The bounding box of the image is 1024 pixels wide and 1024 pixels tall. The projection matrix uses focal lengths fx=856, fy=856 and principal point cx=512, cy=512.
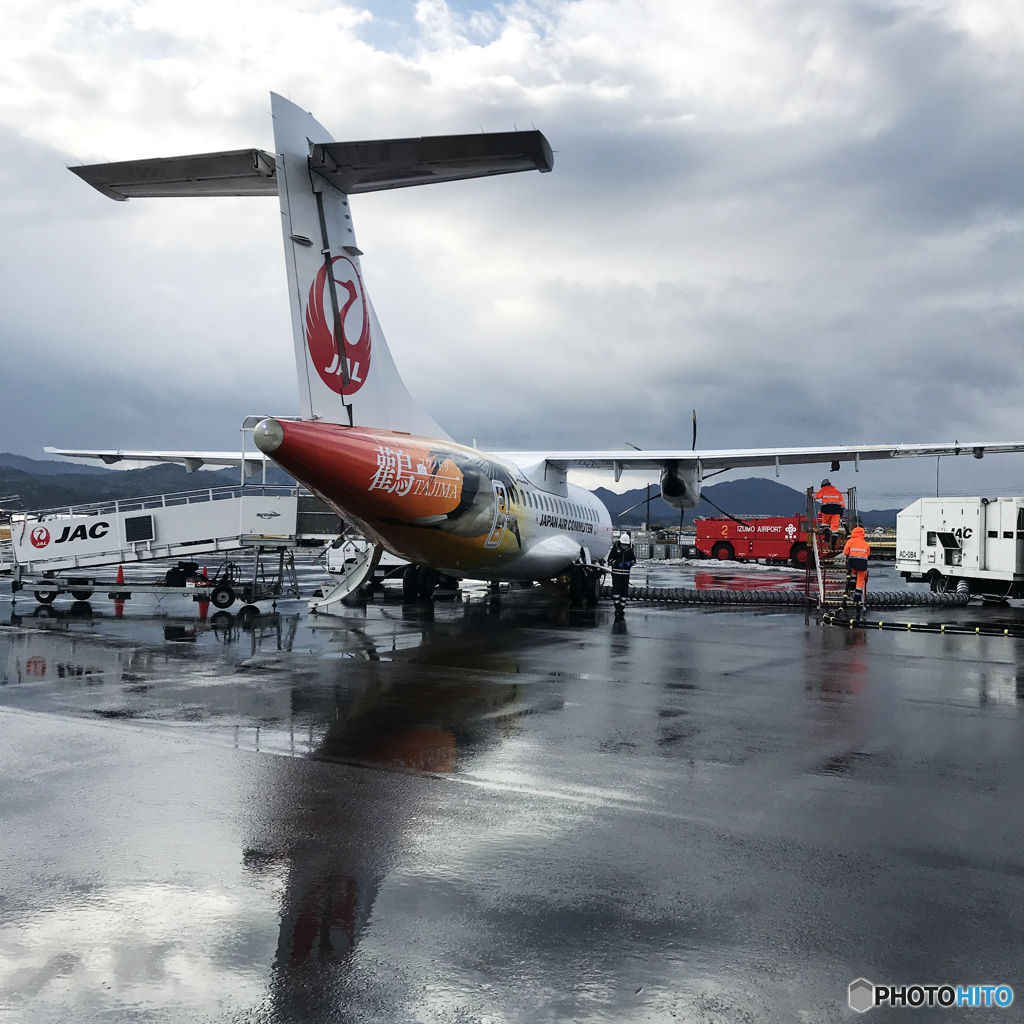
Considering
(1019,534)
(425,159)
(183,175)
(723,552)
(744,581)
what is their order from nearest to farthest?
(425,159) < (183,175) < (1019,534) < (744,581) < (723,552)

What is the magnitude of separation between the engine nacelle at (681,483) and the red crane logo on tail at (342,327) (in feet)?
35.7

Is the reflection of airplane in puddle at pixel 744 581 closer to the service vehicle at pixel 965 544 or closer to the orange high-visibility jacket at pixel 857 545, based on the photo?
the service vehicle at pixel 965 544

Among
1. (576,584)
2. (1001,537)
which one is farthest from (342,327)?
(1001,537)

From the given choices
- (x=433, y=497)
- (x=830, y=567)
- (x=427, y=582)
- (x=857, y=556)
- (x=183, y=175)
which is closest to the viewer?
(x=183, y=175)

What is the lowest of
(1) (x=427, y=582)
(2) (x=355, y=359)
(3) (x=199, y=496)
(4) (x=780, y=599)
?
(4) (x=780, y=599)

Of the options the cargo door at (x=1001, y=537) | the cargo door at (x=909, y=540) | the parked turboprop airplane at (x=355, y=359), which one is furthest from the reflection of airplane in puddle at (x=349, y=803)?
the cargo door at (x=909, y=540)

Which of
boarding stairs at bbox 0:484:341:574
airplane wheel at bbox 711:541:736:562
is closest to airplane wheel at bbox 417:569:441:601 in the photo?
boarding stairs at bbox 0:484:341:574

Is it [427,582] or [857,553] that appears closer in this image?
[857,553]

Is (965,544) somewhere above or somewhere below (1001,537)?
below

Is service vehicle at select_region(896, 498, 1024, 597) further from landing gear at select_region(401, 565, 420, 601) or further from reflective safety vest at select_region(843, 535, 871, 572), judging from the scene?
landing gear at select_region(401, 565, 420, 601)

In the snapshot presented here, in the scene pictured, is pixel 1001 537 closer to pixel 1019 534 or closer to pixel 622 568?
pixel 1019 534

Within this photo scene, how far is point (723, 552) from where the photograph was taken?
164 feet

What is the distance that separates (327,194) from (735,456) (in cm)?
1239

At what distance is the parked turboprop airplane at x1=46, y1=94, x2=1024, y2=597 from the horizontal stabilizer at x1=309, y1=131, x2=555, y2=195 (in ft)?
0.06
